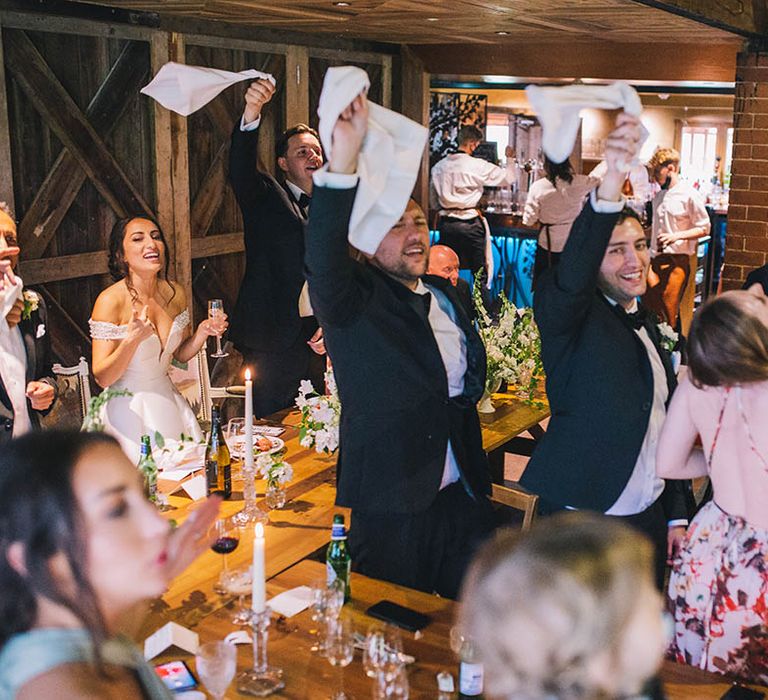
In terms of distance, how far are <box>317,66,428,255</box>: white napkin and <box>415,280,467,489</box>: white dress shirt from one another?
0.57 meters

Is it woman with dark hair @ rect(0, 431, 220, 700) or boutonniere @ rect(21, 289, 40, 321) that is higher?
woman with dark hair @ rect(0, 431, 220, 700)

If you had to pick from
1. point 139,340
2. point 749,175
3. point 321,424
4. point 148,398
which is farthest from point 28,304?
point 749,175

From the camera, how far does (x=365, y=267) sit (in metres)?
2.97

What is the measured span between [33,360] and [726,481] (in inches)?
91.8

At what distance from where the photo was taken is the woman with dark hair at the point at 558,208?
8.09 meters

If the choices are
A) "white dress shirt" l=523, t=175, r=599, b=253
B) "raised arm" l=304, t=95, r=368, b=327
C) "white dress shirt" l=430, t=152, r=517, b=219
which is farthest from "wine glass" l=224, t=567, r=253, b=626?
"white dress shirt" l=430, t=152, r=517, b=219

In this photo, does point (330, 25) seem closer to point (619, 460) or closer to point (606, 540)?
point (619, 460)

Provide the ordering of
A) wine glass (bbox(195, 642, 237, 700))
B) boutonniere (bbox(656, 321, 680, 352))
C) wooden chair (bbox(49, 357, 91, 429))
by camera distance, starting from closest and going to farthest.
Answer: wine glass (bbox(195, 642, 237, 700)) < boutonniere (bbox(656, 321, 680, 352)) < wooden chair (bbox(49, 357, 91, 429))

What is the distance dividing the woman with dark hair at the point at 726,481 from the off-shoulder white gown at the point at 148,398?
1.93 meters

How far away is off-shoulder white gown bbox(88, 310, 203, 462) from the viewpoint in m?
3.92

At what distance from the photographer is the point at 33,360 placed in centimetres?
359

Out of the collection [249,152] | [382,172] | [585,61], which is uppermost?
[585,61]

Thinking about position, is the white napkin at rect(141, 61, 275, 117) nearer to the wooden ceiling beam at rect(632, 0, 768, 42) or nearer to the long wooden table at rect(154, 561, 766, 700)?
the wooden ceiling beam at rect(632, 0, 768, 42)

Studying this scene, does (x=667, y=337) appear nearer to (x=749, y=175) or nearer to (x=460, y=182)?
(x=749, y=175)
